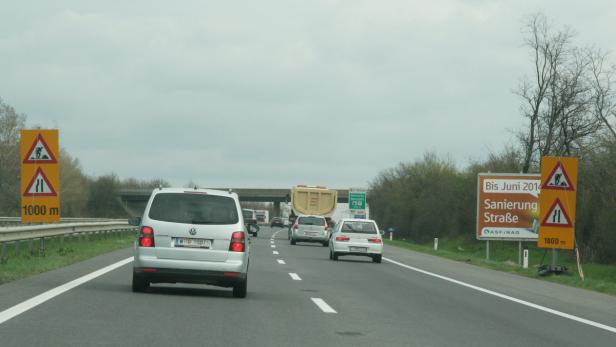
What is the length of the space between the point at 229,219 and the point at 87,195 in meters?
90.3

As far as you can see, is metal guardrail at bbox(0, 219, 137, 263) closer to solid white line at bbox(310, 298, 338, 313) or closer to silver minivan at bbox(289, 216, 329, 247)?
silver minivan at bbox(289, 216, 329, 247)

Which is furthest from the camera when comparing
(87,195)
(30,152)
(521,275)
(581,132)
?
(87,195)

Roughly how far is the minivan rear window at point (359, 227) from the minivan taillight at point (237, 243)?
16350 mm

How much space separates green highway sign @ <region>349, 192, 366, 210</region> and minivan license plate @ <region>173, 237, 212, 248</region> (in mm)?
53030

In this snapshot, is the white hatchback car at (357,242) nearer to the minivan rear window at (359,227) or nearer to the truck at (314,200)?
the minivan rear window at (359,227)

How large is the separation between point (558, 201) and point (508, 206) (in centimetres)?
1678

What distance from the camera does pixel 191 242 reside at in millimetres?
14445

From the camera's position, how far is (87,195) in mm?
102250

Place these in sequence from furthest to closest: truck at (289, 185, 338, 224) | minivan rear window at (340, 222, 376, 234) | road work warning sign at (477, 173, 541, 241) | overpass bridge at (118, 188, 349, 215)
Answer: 1. overpass bridge at (118, 188, 349, 215)
2. truck at (289, 185, 338, 224)
3. road work warning sign at (477, 173, 541, 241)
4. minivan rear window at (340, 222, 376, 234)

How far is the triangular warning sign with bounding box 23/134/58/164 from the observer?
21.2 meters

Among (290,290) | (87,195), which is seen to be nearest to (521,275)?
(290,290)

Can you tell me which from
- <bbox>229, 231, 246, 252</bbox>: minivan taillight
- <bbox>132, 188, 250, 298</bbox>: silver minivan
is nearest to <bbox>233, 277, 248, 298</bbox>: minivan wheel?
<bbox>132, 188, 250, 298</bbox>: silver minivan

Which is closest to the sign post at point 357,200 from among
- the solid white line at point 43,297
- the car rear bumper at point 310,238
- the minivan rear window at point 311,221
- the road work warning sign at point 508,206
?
the minivan rear window at point 311,221

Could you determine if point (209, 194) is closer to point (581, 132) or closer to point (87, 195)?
point (581, 132)
